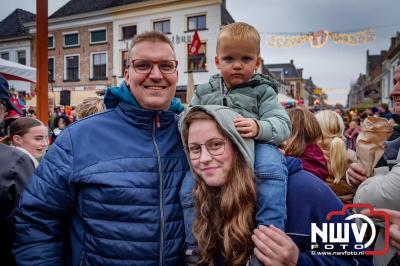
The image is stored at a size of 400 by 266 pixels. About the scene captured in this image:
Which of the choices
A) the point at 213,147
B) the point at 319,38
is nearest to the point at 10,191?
the point at 213,147

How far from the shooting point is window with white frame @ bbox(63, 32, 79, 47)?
77.5 ft

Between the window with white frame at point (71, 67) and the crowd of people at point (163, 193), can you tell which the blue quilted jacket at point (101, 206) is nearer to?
the crowd of people at point (163, 193)

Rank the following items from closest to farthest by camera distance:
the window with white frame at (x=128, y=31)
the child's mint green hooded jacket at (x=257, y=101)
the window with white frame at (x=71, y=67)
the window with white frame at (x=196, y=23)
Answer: the child's mint green hooded jacket at (x=257, y=101) < the window with white frame at (x=196, y=23) < the window with white frame at (x=128, y=31) < the window with white frame at (x=71, y=67)

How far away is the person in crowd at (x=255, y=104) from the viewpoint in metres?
1.53

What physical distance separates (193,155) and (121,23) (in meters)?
22.4

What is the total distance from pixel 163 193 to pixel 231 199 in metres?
0.36

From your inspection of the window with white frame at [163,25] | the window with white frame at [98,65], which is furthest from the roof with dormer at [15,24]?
the window with white frame at [163,25]

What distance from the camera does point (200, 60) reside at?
19844mm

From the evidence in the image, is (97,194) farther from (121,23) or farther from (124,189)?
(121,23)

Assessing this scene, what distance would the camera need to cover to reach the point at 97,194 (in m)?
1.62

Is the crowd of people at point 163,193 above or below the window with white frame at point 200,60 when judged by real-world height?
below

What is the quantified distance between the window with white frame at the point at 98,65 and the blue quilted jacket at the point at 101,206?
22.2m

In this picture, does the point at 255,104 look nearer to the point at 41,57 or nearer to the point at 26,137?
the point at 26,137

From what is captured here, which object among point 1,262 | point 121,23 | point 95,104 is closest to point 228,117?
point 1,262
